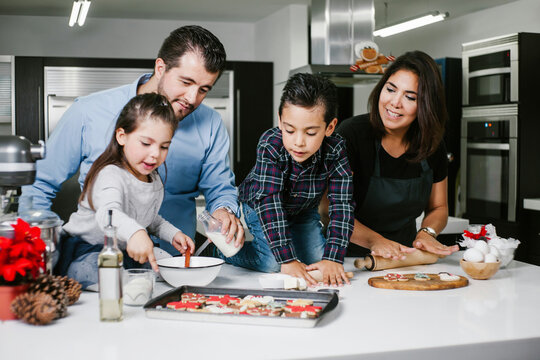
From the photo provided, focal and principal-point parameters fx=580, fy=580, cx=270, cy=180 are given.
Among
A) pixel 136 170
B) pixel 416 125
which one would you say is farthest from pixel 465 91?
pixel 136 170

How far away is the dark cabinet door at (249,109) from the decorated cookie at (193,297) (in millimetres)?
4847

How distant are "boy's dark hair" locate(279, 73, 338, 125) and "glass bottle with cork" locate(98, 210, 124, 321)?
73 cm

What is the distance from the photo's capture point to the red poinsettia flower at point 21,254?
44.6 inches

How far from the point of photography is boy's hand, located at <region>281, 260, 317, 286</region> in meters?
1.55

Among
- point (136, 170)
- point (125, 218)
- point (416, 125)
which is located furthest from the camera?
point (416, 125)

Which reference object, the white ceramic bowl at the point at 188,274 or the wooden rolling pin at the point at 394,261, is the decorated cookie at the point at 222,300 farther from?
the wooden rolling pin at the point at 394,261

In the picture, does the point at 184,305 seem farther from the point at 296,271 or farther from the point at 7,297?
the point at 296,271

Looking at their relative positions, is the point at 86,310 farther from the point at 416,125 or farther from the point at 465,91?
the point at 465,91

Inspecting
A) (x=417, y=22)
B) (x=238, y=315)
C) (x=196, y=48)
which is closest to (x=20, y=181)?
(x=238, y=315)

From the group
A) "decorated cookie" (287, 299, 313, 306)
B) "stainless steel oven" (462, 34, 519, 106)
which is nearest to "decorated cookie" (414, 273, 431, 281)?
"decorated cookie" (287, 299, 313, 306)

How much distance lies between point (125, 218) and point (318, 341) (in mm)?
589

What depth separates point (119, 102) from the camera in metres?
2.00

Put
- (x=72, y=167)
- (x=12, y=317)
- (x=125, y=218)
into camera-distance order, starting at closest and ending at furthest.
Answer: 1. (x=12, y=317)
2. (x=125, y=218)
3. (x=72, y=167)

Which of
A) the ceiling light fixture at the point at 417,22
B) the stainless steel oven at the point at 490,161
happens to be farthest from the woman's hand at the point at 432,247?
the ceiling light fixture at the point at 417,22
